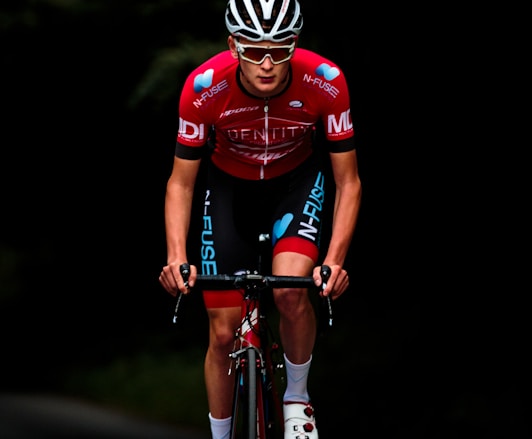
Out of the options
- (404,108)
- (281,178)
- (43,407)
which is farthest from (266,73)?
(43,407)

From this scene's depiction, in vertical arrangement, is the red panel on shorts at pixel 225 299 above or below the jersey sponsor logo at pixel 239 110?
below

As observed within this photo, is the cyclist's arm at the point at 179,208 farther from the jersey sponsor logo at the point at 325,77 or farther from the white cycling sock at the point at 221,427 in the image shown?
the white cycling sock at the point at 221,427

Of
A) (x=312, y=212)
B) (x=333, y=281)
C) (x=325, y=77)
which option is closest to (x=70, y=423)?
(x=312, y=212)

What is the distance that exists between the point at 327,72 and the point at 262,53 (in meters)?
0.46

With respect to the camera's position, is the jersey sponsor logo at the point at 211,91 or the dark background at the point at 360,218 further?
the dark background at the point at 360,218

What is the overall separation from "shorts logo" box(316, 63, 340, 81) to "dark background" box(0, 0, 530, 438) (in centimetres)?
388

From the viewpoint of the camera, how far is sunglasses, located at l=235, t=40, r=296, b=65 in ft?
16.8

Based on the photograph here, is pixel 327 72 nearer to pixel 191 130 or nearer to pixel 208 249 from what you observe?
pixel 191 130

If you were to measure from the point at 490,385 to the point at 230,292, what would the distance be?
161 inches

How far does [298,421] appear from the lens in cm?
552

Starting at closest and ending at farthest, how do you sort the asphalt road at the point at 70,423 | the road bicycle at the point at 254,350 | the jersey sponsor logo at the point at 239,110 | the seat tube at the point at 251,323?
1. the road bicycle at the point at 254,350
2. the seat tube at the point at 251,323
3. the jersey sponsor logo at the point at 239,110
4. the asphalt road at the point at 70,423

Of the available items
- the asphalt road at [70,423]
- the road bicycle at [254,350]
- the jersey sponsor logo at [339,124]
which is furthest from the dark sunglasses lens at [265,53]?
the asphalt road at [70,423]

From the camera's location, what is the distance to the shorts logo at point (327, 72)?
5480 mm

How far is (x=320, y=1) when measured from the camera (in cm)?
977
